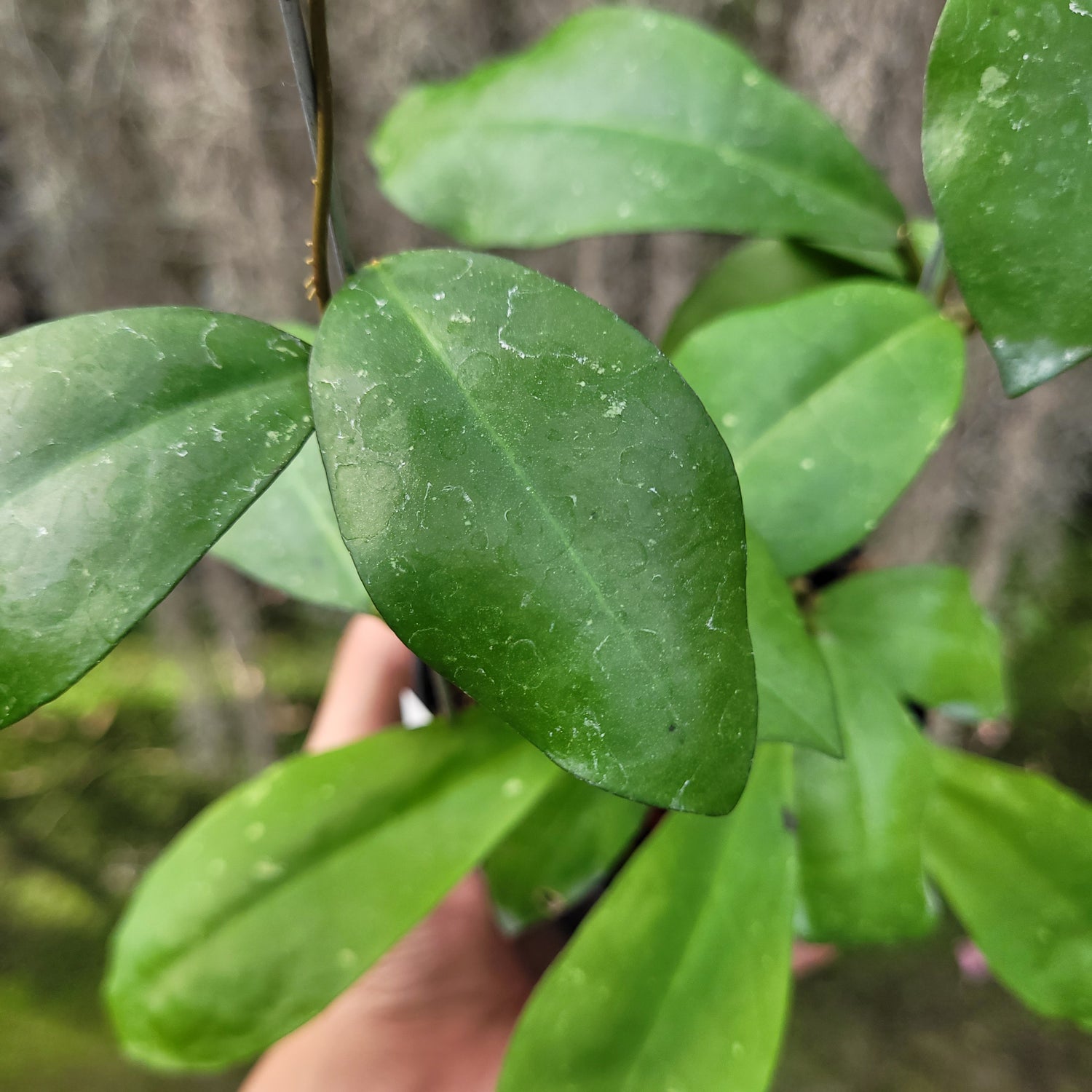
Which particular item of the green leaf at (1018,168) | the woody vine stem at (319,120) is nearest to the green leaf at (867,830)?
the green leaf at (1018,168)

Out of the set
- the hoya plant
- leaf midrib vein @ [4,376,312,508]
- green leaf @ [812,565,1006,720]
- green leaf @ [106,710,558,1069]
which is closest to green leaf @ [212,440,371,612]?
the hoya plant

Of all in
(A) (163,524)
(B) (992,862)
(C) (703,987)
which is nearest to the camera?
(A) (163,524)

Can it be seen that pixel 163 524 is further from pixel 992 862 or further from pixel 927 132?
pixel 992 862

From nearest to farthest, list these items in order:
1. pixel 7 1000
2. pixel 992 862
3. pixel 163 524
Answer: pixel 163 524 < pixel 992 862 < pixel 7 1000

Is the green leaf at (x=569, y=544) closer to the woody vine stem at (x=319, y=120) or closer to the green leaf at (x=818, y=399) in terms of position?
the woody vine stem at (x=319, y=120)

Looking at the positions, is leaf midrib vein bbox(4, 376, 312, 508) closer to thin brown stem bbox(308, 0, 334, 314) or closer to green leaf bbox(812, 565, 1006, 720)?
thin brown stem bbox(308, 0, 334, 314)

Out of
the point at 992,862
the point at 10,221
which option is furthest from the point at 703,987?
the point at 10,221

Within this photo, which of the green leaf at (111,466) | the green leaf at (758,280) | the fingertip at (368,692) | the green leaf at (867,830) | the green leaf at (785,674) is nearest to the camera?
the green leaf at (111,466)
